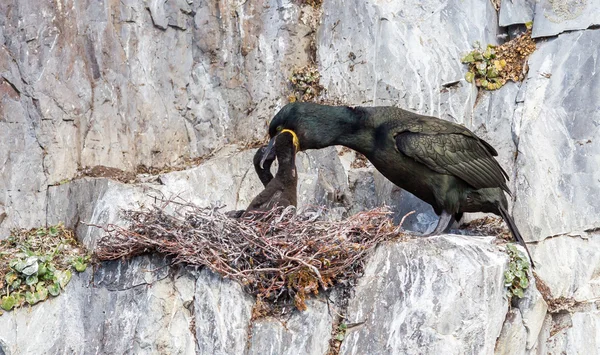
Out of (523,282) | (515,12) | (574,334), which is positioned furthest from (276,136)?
(574,334)

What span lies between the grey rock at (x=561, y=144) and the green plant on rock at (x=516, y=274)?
1.39m

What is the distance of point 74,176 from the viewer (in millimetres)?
9219

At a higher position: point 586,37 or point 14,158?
point 586,37

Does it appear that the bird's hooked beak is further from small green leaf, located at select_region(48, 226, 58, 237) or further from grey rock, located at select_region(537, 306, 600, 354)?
grey rock, located at select_region(537, 306, 600, 354)

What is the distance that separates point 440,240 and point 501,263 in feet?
1.72

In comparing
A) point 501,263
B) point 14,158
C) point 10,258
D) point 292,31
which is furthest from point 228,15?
point 501,263

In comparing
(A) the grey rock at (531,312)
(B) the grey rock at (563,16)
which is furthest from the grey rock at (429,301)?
(B) the grey rock at (563,16)

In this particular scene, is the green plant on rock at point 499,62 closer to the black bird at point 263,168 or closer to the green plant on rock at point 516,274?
the black bird at point 263,168

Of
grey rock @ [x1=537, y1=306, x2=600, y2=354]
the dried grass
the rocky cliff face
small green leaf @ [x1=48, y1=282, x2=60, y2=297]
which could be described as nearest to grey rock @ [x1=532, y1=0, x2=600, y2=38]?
the rocky cliff face

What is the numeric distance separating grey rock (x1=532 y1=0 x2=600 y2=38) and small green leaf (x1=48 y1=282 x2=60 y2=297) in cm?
545

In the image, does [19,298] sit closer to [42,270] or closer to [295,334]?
[42,270]

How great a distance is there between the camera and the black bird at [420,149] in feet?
26.8

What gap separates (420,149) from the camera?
26.5ft

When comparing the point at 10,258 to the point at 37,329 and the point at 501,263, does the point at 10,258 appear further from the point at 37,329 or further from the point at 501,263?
the point at 501,263
